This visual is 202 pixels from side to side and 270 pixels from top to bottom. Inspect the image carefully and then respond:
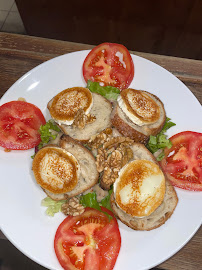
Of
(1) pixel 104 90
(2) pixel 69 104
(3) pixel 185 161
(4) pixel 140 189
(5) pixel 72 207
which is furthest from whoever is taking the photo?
(1) pixel 104 90

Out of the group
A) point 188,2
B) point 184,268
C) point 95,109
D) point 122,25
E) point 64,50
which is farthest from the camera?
point 122,25

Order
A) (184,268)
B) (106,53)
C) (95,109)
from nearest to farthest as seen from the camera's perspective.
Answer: (184,268)
(95,109)
(106,53)

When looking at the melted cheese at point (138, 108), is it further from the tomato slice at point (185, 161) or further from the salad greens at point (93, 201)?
the salad greens at point (93, 201)

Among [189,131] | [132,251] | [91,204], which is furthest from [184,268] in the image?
[189,131]

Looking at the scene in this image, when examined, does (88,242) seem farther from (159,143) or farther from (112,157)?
(159,143)

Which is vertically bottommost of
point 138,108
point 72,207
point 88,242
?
point 88,242

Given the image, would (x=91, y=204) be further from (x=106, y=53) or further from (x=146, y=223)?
(x=106, y=53)

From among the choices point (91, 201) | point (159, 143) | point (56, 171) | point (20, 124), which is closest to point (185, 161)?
point (159, 143)
